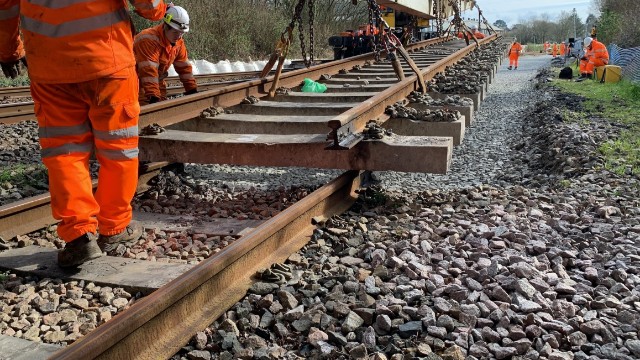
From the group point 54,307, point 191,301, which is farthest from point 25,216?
point 191,301

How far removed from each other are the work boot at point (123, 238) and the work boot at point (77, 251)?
0.23m

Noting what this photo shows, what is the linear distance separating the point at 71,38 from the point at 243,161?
181cm

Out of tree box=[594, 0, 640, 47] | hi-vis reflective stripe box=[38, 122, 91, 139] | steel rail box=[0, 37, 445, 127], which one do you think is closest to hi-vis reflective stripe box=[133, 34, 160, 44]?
steel rail box=[0, 37, 445, 127]

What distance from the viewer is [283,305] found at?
267 centimetres

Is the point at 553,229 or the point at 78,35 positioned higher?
the point at 78,35

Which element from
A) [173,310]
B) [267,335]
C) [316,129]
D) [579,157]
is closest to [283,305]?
[267,335]

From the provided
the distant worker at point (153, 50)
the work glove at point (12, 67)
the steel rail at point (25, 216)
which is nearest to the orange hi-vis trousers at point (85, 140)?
the work glove at point (12, 67)

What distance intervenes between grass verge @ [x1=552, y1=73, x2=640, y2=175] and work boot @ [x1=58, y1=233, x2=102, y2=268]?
14.2 feet

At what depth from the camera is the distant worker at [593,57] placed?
655 inches

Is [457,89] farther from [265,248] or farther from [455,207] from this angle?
[265,248]

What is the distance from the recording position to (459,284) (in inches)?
111

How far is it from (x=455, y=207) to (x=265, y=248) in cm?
169

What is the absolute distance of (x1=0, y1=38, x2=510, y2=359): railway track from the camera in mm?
2295

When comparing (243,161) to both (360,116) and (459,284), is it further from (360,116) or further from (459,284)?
(459,284)
